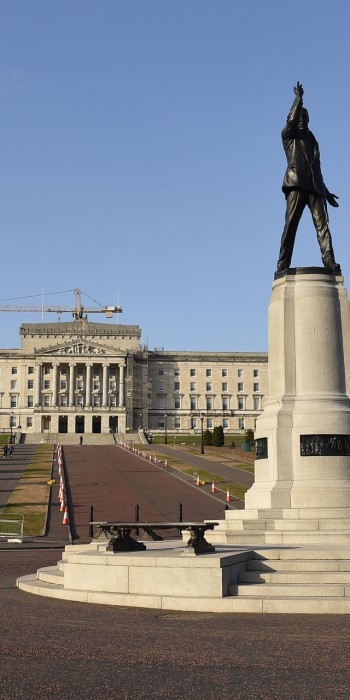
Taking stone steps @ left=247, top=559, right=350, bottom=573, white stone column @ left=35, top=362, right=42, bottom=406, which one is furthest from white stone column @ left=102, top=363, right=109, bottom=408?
stone steps @ left=247, top=559, right=350, bottom=573

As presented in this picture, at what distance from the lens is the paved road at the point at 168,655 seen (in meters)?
7.65

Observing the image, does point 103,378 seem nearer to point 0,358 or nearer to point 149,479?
point 0,358

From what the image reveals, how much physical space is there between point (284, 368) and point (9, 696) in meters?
13.0

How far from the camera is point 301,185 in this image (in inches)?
816

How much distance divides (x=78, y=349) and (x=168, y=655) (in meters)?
140

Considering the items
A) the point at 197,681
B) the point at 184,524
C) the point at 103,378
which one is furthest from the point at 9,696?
the point at 103,378

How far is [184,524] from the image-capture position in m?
14.6

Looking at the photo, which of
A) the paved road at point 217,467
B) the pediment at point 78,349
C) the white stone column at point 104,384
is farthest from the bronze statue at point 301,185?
the pediment at point 78,349

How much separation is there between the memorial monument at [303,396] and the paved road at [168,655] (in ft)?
18.0

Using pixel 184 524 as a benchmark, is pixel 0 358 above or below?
above

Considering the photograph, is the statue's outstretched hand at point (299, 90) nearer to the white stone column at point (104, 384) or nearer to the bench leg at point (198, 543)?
the bench leg at point (198, 543)

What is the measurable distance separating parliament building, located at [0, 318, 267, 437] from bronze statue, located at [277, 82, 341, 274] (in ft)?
395

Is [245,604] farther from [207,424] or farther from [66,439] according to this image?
[207,424]

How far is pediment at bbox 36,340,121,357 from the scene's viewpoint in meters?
147
